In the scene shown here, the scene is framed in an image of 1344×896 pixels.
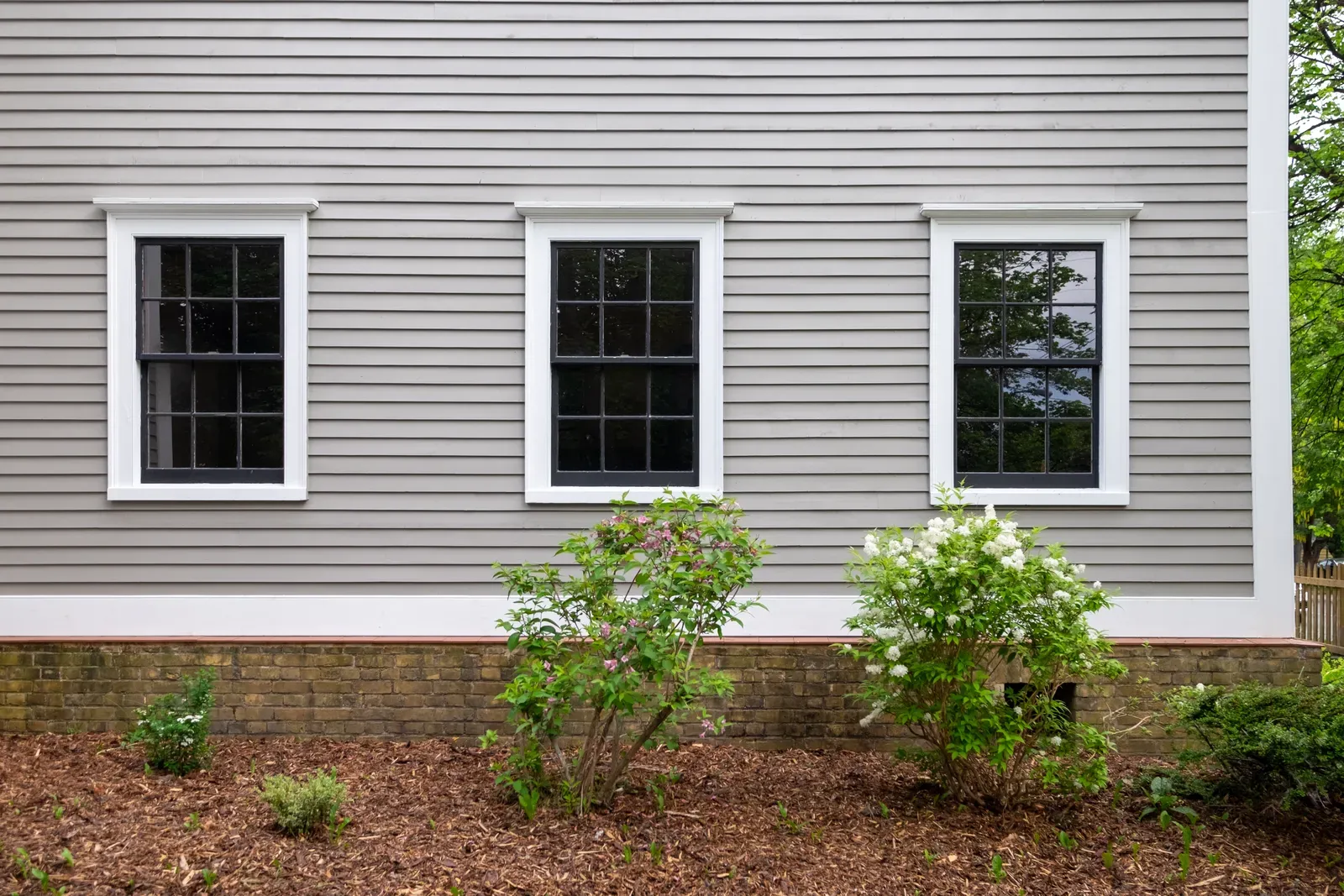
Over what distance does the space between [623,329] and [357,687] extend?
9.36ft

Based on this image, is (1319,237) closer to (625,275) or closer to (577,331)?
(625,275)

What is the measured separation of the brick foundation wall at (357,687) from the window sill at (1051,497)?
982 millimetres

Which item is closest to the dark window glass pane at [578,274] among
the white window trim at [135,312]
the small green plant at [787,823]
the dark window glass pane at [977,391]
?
the white window trim at [135,312]

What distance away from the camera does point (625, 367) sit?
18.1 ft

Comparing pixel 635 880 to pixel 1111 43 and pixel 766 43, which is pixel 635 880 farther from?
pixel 1111 43

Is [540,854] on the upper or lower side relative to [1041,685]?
lower

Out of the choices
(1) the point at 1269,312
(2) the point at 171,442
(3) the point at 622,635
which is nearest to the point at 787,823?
(3) the point at 622,635

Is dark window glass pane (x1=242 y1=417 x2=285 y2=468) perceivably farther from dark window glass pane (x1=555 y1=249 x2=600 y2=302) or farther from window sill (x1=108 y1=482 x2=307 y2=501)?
dark window glass pane (x1=555 y1=249 x2=600 y2=302)

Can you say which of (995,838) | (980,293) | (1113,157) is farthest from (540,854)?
(1113,157)

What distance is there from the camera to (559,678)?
3957mm

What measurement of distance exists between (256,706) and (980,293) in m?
5.37

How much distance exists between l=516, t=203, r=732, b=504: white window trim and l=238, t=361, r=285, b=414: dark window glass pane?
1640mm

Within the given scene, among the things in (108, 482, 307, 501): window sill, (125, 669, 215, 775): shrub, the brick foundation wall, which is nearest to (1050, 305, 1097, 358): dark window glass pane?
the brick foundation wall

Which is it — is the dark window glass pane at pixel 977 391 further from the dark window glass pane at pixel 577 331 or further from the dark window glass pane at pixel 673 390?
the dark window glass pane at pixel 577 331
